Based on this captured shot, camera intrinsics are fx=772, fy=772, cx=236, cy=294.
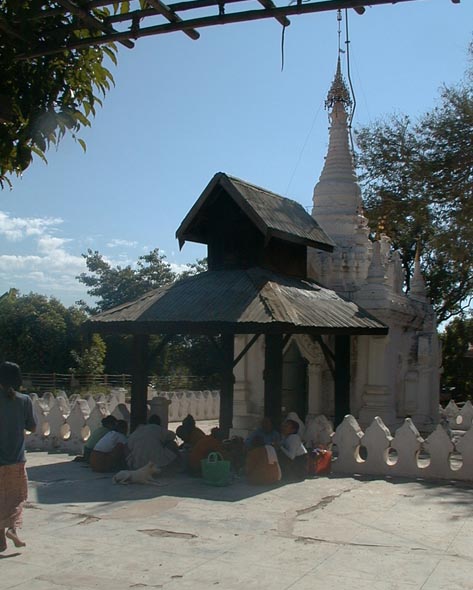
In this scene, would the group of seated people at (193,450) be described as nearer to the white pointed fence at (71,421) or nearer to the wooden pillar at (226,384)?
the wooden pillar at (226,384)

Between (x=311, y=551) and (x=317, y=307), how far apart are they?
678 cm

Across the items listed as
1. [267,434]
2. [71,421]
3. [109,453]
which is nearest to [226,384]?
[267,434]

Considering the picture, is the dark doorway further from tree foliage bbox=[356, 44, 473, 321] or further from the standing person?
the standing person

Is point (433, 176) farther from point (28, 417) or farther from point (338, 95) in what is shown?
point (28, 417)

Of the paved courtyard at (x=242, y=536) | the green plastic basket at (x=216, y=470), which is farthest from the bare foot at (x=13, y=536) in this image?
the green plastic basket at (x=216, y=470)

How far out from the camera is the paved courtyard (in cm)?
673

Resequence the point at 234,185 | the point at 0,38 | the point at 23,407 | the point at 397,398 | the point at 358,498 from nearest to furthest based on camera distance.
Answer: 1. the point at 0,38
2. the point at 23,407
3. the point at 358,498
4. the point at 234,185
5. the point at 397,398

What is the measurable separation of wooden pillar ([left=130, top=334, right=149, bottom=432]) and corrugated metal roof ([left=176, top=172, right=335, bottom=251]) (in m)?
2.32

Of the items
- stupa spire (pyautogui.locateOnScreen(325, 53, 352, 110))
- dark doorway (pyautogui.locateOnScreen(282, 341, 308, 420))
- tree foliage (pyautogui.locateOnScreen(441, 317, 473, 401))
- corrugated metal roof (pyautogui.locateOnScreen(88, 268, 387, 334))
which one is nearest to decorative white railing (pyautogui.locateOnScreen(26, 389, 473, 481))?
corrugated metal roof (pyautogui.locateOnScreen(88, 268, 387, 334))

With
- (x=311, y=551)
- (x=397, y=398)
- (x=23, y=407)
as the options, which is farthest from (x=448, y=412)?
(x=23, y=407)

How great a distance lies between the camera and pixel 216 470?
37.0 feet

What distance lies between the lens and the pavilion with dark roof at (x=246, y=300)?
12641 millimetres

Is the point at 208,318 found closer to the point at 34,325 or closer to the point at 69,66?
the point at 69,66

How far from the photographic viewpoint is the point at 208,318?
1246cm
